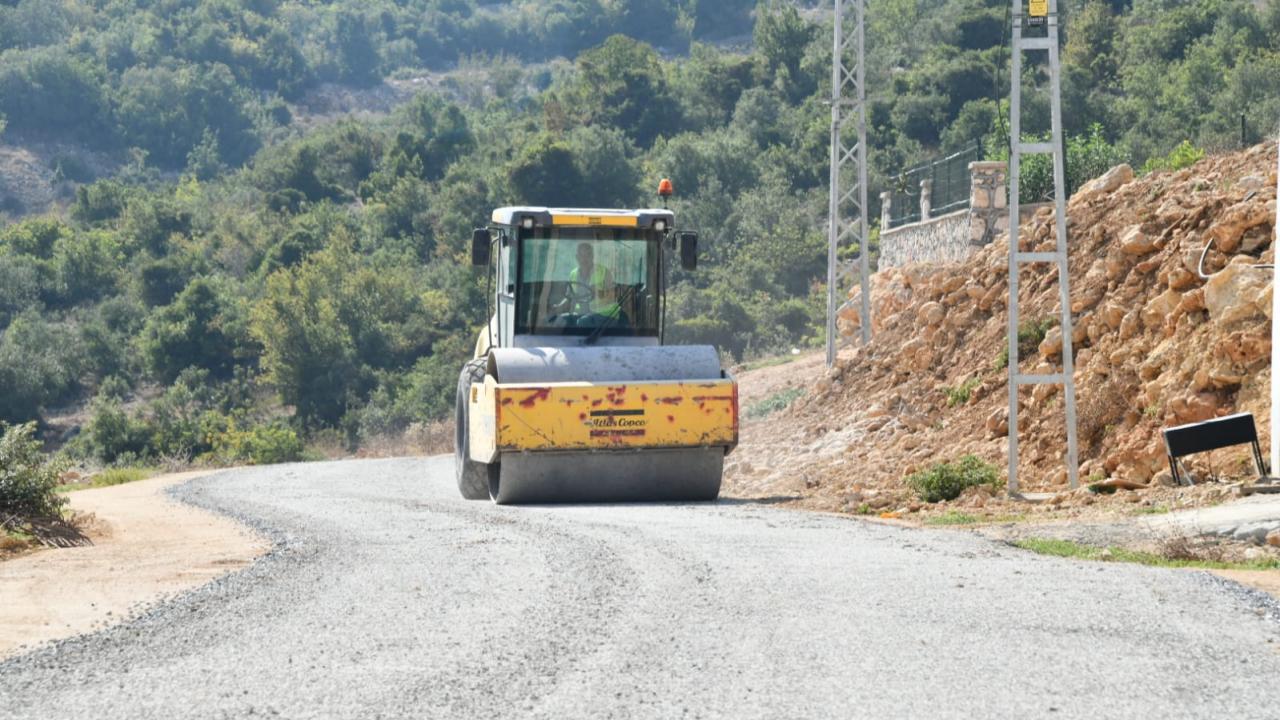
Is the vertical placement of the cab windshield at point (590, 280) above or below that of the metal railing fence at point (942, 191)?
below

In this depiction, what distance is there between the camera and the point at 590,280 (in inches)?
749

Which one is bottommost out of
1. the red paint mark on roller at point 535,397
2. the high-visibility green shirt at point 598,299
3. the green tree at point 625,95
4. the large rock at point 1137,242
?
the red paint mark on roller at point 535,397

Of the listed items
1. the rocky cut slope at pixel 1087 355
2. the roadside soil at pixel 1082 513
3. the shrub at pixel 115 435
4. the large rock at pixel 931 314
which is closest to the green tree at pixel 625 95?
the shrub at pixel 115 435

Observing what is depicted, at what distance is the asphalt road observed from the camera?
7.32 m

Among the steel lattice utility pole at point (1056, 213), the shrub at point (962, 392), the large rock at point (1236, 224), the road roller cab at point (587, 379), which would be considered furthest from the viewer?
the shrub at point (962, 392)

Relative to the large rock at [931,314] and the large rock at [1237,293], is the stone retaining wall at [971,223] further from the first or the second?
the large rock at [1237,293]

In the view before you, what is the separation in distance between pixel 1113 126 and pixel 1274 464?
49561 millimetres

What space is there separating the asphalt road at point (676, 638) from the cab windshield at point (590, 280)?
20.0 ft

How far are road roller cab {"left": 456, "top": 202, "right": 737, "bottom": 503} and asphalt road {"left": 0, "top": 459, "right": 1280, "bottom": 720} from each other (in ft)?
12.9

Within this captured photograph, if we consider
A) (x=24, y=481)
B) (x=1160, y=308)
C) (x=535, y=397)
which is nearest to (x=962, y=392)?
(x=1160, y=308)

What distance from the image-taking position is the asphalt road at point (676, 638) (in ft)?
24.0

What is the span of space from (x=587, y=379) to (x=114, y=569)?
613cm

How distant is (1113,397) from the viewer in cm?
1880

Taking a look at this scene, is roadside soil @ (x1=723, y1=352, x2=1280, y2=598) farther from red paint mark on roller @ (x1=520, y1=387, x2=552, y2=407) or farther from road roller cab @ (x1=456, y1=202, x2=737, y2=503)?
red paint mark on roller @ (x1=520, y1=387, x2=552, y2=407)
